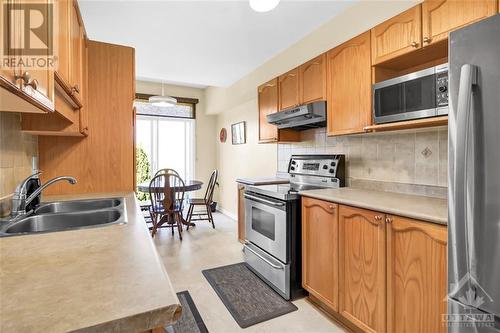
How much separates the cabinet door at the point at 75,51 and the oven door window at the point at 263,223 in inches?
68.2

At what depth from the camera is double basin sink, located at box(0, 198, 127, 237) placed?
49.8 inches

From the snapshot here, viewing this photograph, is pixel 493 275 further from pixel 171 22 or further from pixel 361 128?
pixel 171 22

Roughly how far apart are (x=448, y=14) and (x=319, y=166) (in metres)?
1.54

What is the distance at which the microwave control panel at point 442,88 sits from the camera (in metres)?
1.42

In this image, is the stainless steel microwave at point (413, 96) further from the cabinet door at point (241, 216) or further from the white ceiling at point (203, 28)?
the cabinet door at point (241, 216)

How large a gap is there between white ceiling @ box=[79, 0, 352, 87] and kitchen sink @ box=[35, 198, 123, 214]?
175cm

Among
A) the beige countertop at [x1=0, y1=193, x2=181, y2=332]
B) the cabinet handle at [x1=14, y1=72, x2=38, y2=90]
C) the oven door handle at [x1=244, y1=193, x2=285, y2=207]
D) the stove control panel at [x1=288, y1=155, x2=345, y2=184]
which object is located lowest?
the oven door handle at [x1=244, y1=193, x2=285, y2=207]

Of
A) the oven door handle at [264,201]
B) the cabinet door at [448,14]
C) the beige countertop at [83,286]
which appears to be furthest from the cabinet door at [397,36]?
the beige countertop at [83,286]

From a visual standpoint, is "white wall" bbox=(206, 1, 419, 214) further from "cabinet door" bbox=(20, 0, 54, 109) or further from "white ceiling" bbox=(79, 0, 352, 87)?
"cabinet door" bbox=(20, 0, 54, 109)

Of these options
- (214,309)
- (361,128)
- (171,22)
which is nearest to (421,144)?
(361,128)

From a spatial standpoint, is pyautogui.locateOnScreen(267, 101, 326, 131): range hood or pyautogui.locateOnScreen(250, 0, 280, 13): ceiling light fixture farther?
pyautogui.locateOnScreen(267, 101, 326, 131): range hood

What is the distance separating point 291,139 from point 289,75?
734 mm

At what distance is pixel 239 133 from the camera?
4836mm

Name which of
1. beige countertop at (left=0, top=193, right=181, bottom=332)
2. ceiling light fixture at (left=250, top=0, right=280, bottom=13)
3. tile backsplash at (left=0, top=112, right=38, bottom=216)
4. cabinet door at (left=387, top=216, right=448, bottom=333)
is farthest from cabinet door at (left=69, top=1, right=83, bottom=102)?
cabinet door at (left=387, top=216, right=448, bottom=333)
